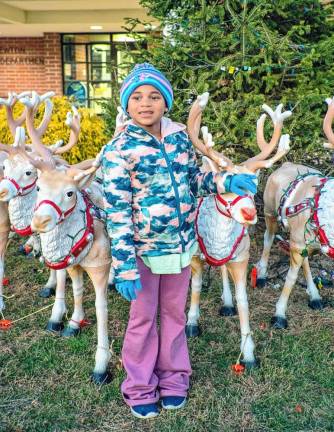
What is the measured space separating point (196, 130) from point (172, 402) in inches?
74.6

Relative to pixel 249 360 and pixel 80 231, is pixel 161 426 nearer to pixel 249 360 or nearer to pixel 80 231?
pixel 249 360

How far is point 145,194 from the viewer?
118 inches

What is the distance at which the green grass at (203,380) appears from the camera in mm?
3192

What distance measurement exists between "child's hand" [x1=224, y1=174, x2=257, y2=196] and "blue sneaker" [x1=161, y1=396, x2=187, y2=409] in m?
1.48

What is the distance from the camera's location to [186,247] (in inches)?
124

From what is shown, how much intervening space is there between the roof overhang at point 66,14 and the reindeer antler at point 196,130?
9062mm

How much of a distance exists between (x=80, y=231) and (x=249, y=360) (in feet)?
5.46

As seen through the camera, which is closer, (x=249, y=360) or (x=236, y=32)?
(x=249, y=360)

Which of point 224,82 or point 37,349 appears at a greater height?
point 224,82

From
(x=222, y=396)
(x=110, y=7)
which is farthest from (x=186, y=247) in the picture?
(x=110, y=7)

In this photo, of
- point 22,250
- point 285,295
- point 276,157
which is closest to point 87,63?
point 22,250

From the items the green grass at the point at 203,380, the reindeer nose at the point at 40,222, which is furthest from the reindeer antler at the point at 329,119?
the reindeer nose at the point at 40,222

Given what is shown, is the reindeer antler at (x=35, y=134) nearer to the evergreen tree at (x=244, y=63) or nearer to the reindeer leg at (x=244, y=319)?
the reindeer leg at (x=244, y=319)

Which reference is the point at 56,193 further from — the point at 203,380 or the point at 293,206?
the point at 293,206
